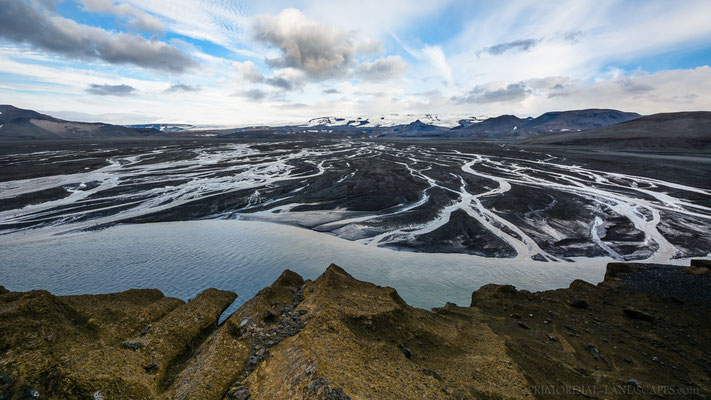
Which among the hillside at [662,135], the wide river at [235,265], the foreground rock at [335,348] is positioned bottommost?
the wide river at [235,265]

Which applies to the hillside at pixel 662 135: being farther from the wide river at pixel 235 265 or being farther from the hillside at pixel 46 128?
the hillside at pixel 46 128

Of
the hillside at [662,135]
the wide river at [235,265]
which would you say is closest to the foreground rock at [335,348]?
the wide river at [235,265]

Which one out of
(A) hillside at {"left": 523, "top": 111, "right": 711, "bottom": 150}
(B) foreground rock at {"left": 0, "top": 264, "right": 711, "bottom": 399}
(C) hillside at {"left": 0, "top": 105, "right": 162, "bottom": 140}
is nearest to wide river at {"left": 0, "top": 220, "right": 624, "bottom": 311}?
(B) foreground rock at {"left": 0, "top": 264, "right": 711, "bottom": 399}

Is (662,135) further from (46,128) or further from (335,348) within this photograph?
(46,128)

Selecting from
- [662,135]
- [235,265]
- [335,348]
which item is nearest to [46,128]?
[235,265]

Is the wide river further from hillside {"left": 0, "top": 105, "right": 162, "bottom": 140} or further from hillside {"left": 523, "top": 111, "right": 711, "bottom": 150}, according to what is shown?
hillside {"left": 0, "top": 105, "right": 162, "bottom": 140}
